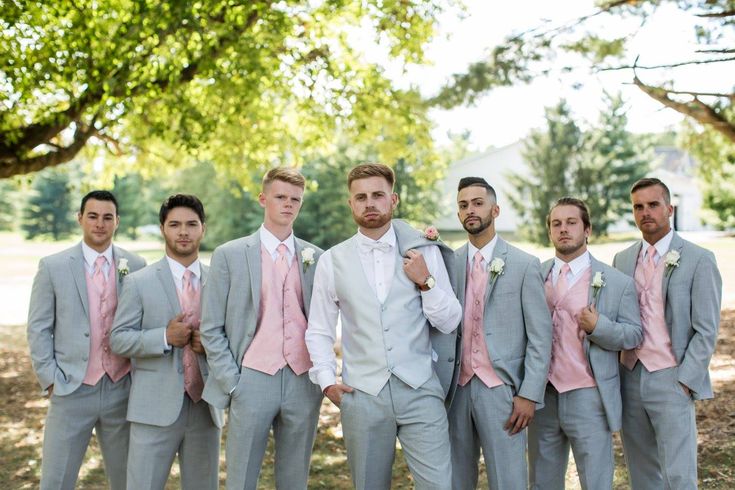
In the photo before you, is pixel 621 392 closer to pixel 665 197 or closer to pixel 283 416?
pixel 665 197

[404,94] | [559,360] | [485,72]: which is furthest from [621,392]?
[404,94]

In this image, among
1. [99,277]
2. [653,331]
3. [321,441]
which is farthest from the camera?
[321,441]

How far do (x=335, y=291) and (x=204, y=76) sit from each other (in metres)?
7.05

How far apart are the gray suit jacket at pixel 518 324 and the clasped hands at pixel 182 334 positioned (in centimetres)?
173

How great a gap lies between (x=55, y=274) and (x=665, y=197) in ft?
13.0

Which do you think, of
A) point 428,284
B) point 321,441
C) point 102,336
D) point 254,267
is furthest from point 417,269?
point 321,441

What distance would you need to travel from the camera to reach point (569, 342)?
4551mm

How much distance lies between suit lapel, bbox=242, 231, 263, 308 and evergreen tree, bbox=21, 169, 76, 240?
69.2 meters

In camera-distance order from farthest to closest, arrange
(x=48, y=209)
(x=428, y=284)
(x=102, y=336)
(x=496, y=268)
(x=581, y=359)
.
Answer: (x=48, y=209), (x=102, y=336), (x=581, y=359), (x=496, y=268), (x=428, y=284)

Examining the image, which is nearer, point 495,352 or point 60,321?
point 495,352

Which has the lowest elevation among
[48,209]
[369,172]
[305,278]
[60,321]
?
[60,321]

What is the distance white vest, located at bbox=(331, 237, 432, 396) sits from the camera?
4020 mm

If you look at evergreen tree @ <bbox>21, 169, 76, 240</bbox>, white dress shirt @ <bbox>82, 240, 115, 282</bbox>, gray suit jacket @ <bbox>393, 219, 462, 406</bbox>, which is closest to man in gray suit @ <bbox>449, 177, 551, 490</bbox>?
gray suit jacket @ <bbox>393, 219, 462, 406</bbox>

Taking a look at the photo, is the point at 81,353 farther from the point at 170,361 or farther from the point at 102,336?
the point at 170,361
